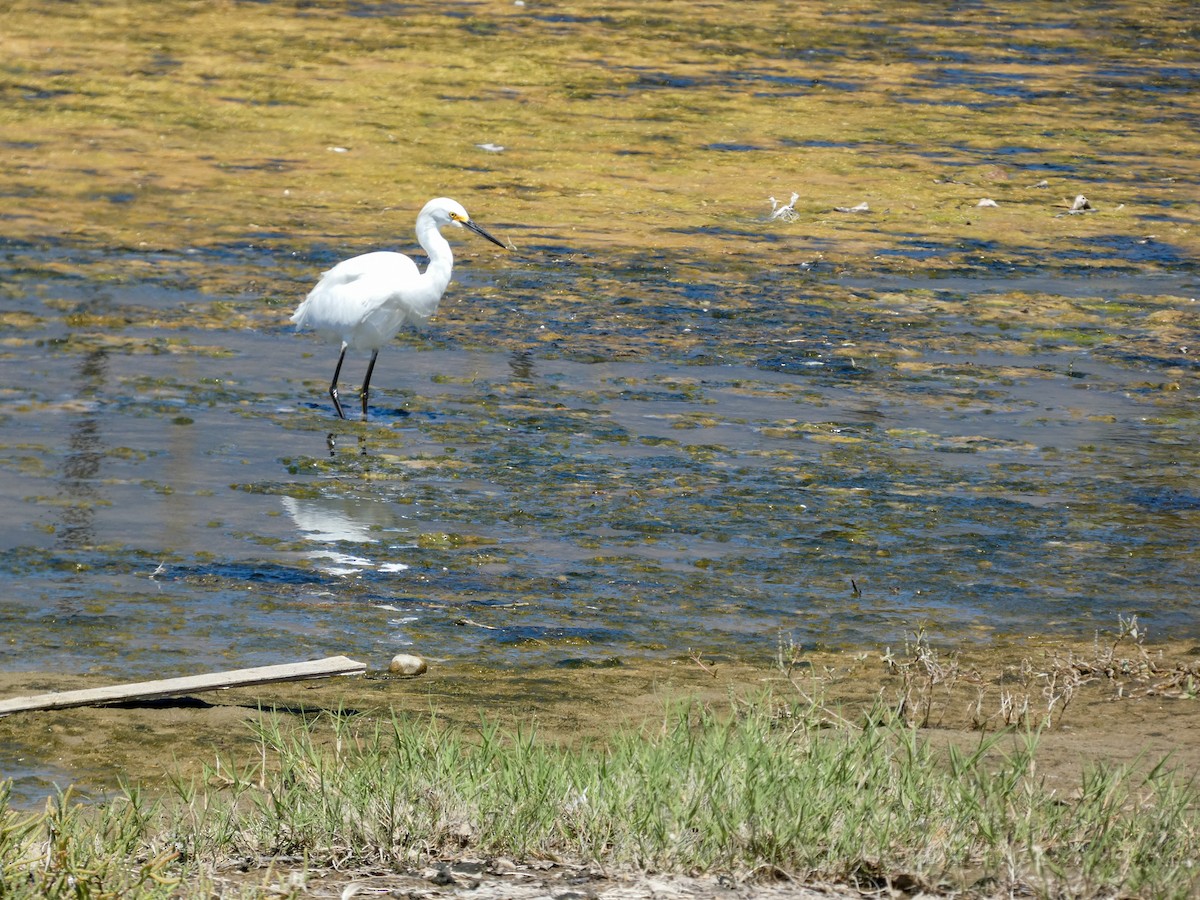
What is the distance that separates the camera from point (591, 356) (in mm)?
11297

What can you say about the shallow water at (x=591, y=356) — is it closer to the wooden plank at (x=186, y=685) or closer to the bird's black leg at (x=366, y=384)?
the bird's black leg at (x=366, y=384)

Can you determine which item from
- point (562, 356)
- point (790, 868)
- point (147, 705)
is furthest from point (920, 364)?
point (790, 868)

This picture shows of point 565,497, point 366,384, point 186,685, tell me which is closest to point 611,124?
point 366,384

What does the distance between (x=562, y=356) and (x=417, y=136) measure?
728 centimetres

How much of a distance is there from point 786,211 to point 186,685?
32.6 ft

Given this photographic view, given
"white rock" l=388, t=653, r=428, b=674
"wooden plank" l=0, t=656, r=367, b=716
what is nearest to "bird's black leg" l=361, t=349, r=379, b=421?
A: "white rock" l=388, t=653, r=428, b=674

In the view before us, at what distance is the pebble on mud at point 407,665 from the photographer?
6559mm

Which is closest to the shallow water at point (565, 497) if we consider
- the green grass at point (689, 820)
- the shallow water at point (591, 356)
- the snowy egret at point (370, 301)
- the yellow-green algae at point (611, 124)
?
the shallow water at point (591, 356)

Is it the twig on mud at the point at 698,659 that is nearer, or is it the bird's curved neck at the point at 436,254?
the twig on mud at the point at 698,659

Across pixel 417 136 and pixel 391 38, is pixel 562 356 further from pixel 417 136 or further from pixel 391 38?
pixel 391 38

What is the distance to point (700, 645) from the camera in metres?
7.01

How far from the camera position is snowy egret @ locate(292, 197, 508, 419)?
1060cm

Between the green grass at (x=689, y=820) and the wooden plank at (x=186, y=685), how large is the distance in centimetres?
125

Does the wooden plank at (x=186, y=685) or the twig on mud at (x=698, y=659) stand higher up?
the wooden plank at (x=186, y=685)
